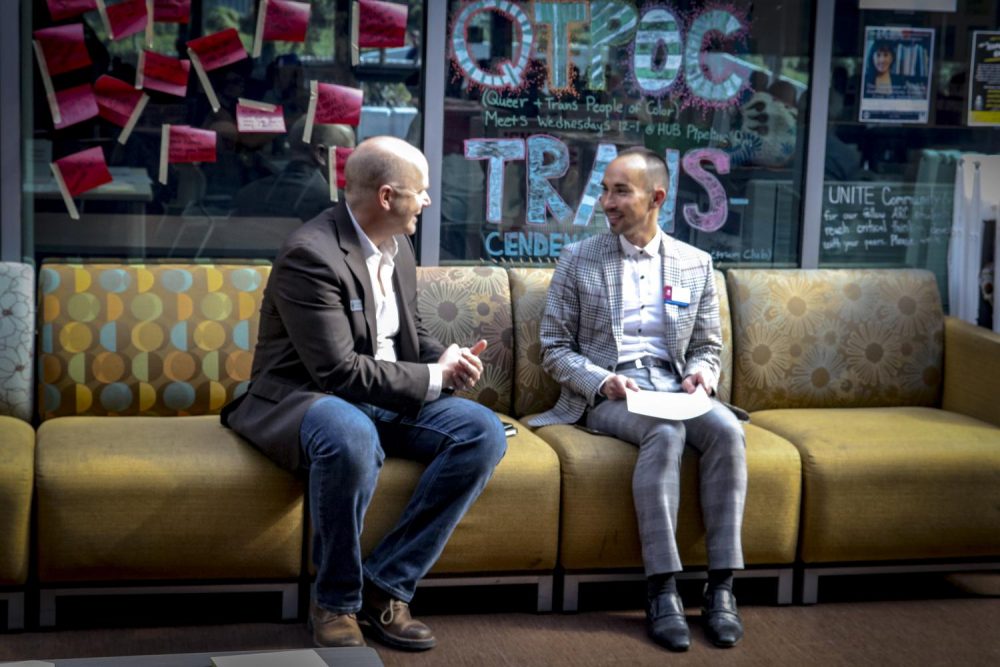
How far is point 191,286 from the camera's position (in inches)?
169

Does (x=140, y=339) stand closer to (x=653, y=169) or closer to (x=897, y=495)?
(x=653, y=169)

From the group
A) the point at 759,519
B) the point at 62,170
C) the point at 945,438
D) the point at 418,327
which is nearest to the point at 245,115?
the point at 62,170

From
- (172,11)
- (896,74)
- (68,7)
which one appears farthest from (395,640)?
(896,74)

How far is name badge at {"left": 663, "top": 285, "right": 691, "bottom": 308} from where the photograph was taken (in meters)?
4.27

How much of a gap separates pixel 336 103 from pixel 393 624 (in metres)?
1.83

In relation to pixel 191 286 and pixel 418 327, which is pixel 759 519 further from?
pixel 191 286

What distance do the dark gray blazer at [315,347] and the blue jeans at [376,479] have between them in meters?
0.07

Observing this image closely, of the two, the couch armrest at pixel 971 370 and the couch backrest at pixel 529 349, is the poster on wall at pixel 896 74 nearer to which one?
the couch armrest at pixel 971 370

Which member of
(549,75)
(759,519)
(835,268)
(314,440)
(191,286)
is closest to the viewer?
(314,440)

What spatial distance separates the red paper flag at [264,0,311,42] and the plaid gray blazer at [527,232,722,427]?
1.16 meters

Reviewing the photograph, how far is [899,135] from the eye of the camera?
5.08 m

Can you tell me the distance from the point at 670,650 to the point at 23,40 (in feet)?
9.02

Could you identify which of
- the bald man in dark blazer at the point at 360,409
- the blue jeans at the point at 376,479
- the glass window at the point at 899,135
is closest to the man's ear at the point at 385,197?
the bald man in dark blazer at the point at 360,409

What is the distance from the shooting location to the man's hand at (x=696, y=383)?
4.20 meters
